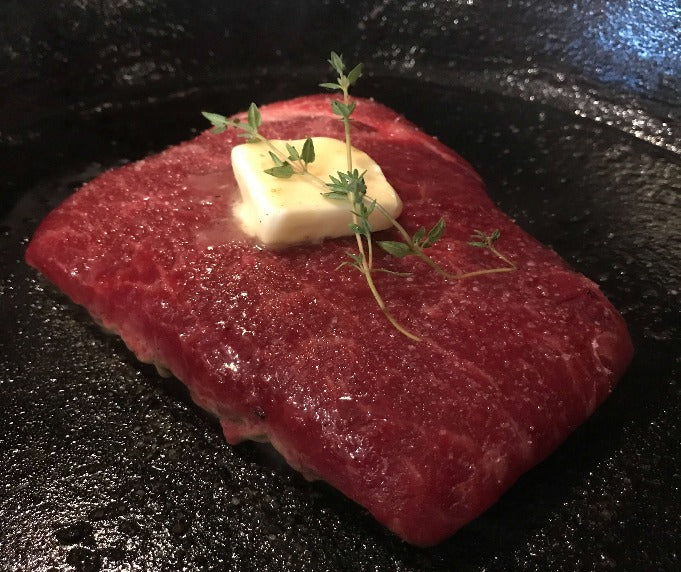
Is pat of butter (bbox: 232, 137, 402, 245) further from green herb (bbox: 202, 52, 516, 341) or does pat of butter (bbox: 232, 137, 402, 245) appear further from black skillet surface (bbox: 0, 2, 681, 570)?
black skillet surface (bbox: 0, 2, 681, 570)

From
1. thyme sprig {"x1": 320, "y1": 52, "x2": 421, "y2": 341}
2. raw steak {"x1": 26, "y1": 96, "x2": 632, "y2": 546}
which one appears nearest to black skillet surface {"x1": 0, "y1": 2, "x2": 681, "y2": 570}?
raw steak {"x1": 26, "y1": 96, "x2": 632, "y2": 546}

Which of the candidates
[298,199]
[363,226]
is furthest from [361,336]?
[298,199]

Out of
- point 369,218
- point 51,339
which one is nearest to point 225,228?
point 369,218

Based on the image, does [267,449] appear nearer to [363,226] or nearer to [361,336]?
[361,336]

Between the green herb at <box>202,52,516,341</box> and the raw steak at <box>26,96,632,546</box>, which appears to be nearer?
the raw steak at <box>26,96,632,546</box>

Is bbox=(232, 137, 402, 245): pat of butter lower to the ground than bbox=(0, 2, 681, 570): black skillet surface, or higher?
higher
